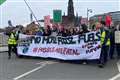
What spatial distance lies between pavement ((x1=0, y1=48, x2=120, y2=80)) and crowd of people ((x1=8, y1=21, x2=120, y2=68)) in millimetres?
469

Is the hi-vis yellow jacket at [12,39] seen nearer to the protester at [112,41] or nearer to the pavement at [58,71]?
the pavement at [58,71]

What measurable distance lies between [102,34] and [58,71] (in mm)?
2389

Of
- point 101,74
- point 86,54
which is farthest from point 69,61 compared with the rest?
point 101,74

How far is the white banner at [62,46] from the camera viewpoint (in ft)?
54.4

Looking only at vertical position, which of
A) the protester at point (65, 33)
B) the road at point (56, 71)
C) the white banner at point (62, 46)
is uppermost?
the protester at point (65, 33)

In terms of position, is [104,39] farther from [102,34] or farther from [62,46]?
[62,46]

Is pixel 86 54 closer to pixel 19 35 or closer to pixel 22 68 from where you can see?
pixel 22 68

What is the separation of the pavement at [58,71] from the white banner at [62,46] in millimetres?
415

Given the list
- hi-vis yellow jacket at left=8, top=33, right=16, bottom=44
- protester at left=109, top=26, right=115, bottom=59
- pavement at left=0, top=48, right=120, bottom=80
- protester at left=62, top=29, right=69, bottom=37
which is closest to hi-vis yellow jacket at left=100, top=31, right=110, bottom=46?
pavement at left=0, top=48, right=120, bottom=80

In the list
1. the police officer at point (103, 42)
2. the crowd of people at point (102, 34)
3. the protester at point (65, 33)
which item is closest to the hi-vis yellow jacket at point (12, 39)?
the crowd of people at point (102, 34)

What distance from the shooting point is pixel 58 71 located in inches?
583

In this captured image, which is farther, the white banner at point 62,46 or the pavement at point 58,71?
the white banner at point 62,46

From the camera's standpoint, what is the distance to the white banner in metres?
16.6

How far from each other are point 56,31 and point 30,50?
164 centimetres
